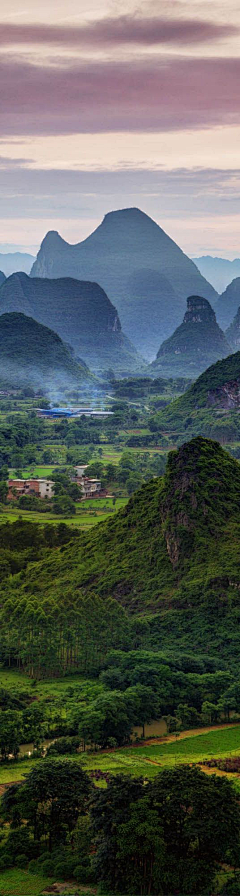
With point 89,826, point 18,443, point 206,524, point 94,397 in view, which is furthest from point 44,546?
point 94,397

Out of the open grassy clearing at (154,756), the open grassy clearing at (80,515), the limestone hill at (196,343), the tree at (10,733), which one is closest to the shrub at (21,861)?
the open grassy clearing at (154,756)

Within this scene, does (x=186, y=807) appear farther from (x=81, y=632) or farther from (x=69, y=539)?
(x=69, y=539)

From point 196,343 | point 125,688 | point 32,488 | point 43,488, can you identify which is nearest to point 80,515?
point 43,488

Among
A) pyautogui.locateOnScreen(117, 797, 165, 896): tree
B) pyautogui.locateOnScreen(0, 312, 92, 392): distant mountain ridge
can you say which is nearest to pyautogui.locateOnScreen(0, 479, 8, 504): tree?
pyautogui.locateOnScreen(117, 797, 165, 896): tree

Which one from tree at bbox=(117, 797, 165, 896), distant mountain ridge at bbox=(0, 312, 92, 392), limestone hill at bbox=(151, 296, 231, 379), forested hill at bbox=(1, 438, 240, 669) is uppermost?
limestone hill at bbox=(151, 296, 231, 379)

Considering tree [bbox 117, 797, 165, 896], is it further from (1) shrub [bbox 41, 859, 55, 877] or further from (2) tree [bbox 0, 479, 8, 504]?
(2) tree [bbox 0, 479, 8, 504]

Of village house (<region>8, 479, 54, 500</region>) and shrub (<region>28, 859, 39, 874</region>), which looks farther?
village house (<region>8, 479, 54, 500</region>)
